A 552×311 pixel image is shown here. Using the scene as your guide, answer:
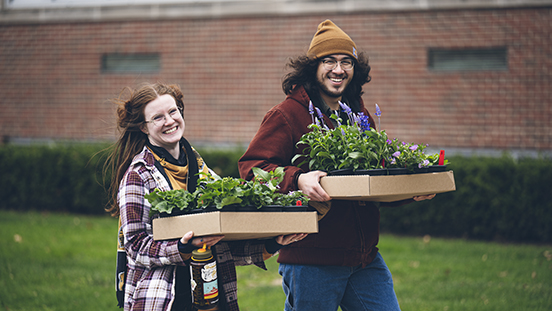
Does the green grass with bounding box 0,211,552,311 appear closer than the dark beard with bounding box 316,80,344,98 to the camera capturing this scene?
No

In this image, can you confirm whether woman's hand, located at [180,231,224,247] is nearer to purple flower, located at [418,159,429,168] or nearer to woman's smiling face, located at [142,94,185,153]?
woman's smiling face, located at [142,94,185,153]

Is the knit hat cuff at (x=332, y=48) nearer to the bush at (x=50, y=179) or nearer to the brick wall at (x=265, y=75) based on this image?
the brick wall at (x=265, y=75)

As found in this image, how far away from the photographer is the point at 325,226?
109 inches

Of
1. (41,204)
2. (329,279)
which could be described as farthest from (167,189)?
(41,204)

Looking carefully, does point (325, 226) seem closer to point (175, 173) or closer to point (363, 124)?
point (363, 124)

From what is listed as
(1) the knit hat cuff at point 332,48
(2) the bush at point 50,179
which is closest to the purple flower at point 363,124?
(1) the knit hat cuff at point 332,48

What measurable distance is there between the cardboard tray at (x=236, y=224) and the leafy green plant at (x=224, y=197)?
5cm

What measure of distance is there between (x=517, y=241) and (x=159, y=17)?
8.10 m

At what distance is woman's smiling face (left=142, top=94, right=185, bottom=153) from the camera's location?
8.77ft

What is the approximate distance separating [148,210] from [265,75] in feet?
26.5

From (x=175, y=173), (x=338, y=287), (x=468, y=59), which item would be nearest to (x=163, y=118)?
(x=175, y=173)

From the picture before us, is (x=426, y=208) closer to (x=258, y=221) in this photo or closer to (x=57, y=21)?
(x=258, y=221)

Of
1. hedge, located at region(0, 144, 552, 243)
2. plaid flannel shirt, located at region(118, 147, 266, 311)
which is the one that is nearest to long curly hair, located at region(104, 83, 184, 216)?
plaid flannel shirt, located at region(118, 147, 266, 311)

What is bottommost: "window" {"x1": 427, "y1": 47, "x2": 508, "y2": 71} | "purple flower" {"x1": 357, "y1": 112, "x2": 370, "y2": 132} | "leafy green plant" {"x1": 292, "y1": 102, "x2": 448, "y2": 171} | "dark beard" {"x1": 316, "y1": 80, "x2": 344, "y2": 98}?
"leafy green plant" {"x1": 292, "y1": 102, "x2": 448, "y2": 171}
